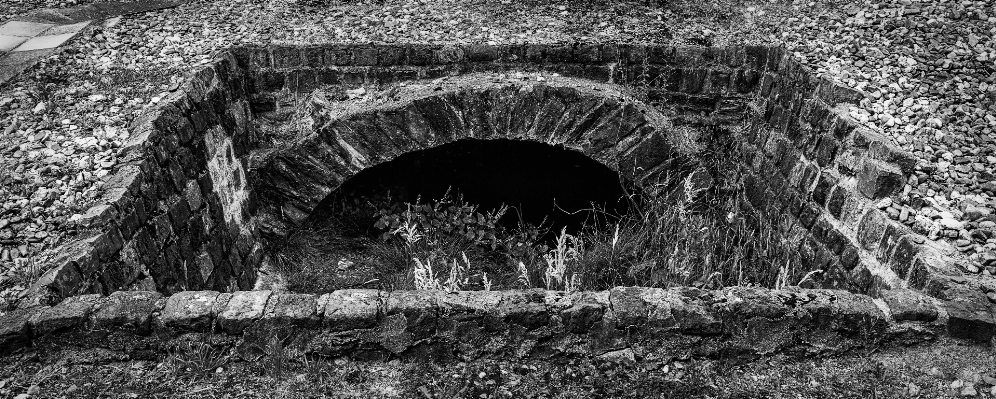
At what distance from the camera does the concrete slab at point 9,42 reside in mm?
4648

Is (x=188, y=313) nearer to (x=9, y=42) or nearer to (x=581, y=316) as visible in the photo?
(x=581, y=316)

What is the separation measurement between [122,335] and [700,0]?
14.8 feet

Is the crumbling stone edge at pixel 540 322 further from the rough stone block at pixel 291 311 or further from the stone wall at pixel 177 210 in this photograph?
the stone wall at pixel 177 210

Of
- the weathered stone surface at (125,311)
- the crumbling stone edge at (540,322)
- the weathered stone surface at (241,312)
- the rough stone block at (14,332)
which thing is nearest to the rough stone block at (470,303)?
the crumbling stone edge at (540,322)

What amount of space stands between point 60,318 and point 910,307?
3247 millimetres

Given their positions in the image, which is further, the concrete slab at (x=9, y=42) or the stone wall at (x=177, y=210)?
the concrete slab at (x=9, y=42)

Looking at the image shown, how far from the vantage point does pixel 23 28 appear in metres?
5.02

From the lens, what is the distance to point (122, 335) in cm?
262

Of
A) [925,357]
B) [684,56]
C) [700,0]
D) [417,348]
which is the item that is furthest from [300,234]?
[925,357]

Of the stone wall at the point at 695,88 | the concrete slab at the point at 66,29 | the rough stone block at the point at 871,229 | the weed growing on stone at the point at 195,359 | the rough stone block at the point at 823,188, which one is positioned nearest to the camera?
the weed growing on stone at the point at 195,359

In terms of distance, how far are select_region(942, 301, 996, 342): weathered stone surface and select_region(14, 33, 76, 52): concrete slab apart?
528 centimetres

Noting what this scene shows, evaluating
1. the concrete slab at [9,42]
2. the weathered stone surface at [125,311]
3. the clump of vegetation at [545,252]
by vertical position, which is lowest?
the clump of vegetation at [545,252]

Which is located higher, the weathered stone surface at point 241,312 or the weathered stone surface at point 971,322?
the weathered stone surface at point 971,322

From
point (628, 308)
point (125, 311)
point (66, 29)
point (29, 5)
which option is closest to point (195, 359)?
point (125, 311)
